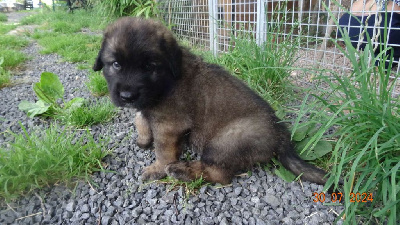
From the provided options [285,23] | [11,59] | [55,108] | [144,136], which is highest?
[285,23]

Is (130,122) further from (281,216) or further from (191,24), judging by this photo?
(191,24)

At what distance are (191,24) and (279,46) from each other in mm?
3072

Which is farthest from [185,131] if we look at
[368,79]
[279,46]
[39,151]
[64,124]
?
[279,46]

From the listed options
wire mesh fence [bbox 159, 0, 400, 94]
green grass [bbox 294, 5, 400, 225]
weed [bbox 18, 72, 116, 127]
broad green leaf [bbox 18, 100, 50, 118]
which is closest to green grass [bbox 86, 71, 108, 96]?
weed [bbox 18, 72, 116, 127]

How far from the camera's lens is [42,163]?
1905 millimetres

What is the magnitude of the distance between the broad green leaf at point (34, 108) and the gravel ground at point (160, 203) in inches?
42.8

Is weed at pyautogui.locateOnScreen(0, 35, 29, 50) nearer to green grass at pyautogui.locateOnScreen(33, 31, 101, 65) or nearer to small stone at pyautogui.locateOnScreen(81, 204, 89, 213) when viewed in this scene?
Answer: green grass at pyautogui.locateOnScreen(33, 31, 101, 65)

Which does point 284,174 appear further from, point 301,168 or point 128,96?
point 128,96

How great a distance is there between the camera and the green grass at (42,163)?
1.81 meters

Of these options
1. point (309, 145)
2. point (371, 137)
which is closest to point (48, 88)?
point (309, 145)

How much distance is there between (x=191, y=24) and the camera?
5.90 meters

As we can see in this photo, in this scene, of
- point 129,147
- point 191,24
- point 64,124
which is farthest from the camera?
point 191,24

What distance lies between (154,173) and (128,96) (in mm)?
593

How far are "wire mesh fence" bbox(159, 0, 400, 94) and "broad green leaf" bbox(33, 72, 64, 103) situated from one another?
2009 millimetres
